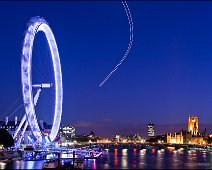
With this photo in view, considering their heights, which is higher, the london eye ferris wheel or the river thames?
the london eye ferris wheel

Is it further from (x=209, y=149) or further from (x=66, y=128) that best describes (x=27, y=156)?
(x=66, y=128)

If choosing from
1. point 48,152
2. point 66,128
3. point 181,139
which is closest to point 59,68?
point 48,152

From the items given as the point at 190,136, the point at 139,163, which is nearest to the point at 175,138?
the point at 190,136

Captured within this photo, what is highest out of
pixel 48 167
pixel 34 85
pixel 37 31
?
pixel 37 31

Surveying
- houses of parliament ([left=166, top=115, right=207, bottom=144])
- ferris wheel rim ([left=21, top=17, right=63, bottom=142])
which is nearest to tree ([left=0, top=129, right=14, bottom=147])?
ferris wheel rim ([left=21, top=17, right=63, bottom=142])

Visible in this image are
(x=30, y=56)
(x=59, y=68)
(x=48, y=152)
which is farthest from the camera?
(x=48, y=152)

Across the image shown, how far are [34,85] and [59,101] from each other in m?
4.91

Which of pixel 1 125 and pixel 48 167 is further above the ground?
pixel 1 125

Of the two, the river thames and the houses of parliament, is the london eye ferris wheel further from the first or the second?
Result: the houses of parliament

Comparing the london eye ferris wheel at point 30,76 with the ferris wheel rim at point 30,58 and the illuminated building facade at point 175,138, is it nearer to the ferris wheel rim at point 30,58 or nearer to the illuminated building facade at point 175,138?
the ferris wheel rim at point 30,58

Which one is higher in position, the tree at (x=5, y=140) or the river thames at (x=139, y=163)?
the tree at (x=5, y=140)

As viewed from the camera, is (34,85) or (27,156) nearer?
(34,85)

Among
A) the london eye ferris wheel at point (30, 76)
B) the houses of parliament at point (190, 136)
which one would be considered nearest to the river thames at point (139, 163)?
the london eye ferris wheel at point (30, 76)

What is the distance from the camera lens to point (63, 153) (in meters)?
59.3
